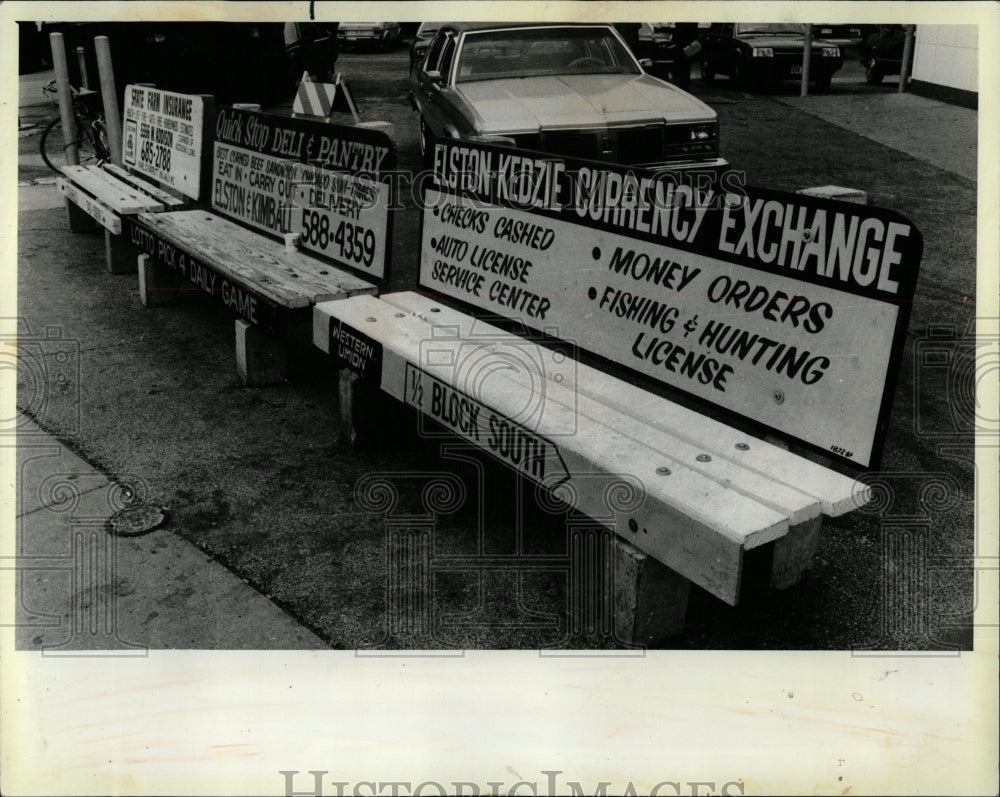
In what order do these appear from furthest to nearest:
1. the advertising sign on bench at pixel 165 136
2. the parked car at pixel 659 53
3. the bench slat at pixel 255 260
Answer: the parked car at pixel 659 53, the advertising sign on bench at pixel 165 136, the bench slat at pixel 255 260

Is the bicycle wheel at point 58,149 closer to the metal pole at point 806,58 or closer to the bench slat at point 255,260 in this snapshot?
the bench slat at point 255,260

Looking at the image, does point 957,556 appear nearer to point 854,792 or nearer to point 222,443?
point 854,792

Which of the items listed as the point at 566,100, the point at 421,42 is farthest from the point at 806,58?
the point at 566,100

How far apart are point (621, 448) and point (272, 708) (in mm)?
1513

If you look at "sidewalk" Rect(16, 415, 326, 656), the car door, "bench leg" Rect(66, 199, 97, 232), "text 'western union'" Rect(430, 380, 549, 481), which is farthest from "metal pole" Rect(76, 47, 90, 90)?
"text 'western union'" Rect(430, 380, 549, 481)

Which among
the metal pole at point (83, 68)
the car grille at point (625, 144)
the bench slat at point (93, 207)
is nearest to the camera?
the bench slat at point (93, 207)

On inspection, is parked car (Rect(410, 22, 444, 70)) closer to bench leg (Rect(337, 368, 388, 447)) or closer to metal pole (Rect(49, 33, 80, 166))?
metal pole (Rect(49, 33, 80, 166))

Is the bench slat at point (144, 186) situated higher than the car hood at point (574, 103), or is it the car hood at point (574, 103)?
the car hood at point (574, 103)

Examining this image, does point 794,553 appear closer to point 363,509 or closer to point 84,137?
point 363,509

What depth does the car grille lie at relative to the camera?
26.1 feet

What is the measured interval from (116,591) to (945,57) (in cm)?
1514

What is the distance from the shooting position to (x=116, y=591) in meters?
3.98

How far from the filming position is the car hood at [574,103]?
7988 millimetres

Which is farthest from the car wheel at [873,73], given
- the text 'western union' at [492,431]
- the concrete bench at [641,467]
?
the text 'western union' at [492,431]
